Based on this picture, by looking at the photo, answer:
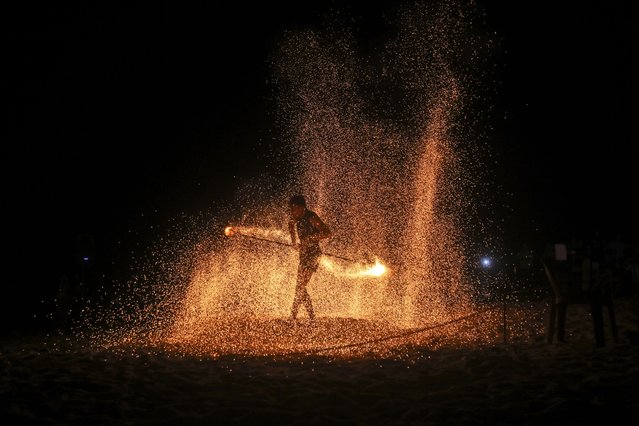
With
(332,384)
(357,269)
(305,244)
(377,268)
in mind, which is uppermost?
(305,244)

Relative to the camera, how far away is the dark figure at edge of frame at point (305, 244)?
8.62m

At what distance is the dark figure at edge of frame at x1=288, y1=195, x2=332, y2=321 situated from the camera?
8617 millimetres

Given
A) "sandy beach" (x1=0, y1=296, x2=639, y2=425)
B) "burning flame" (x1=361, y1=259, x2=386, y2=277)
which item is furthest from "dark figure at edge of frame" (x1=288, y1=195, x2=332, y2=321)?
"sandy beach" (x1=0, y1=296, x2=639, y2=425)

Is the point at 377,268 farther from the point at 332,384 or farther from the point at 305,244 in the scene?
the point at 332,384

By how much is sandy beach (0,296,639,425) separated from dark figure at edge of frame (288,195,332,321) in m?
1.92

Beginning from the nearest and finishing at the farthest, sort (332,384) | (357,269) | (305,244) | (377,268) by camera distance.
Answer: (332,384)
(305,244)
(377,268)
(357,269)

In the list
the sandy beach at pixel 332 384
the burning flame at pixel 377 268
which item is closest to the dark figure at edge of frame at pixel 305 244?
the burning flame at pixel 377 268

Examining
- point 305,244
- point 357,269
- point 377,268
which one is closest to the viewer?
point 305,244

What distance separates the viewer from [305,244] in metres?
8.74

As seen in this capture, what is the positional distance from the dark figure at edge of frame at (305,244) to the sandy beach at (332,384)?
6.29 feet

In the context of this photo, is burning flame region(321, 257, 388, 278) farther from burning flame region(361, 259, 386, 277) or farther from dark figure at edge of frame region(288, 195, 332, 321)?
dark figure at edge of frame region(288, 195, 332, 321)

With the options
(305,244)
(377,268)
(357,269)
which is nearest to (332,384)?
(305,244)

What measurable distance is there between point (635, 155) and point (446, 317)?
79.9 ft

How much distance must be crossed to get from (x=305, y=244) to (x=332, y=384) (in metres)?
3.67
